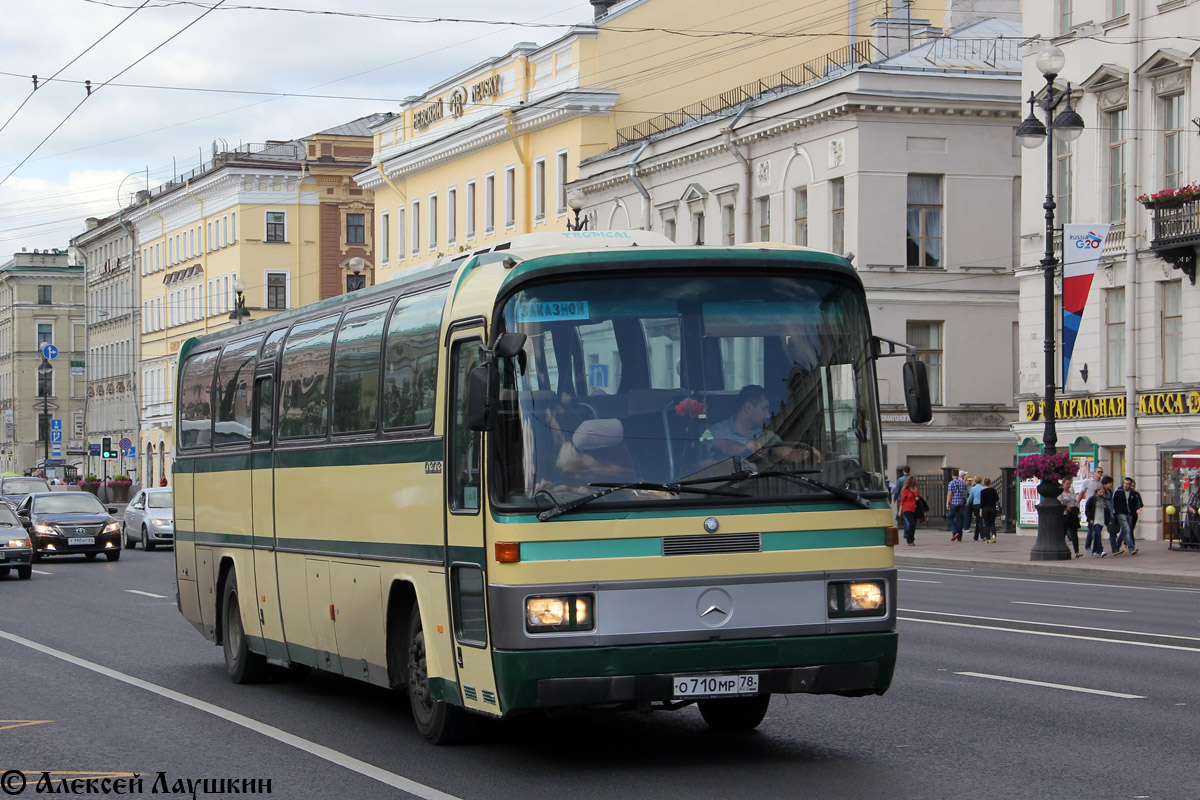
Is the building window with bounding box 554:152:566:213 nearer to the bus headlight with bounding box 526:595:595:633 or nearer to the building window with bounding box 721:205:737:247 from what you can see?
the building window with bounding box 721:205:737:247

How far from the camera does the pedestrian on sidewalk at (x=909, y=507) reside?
40.2 meters

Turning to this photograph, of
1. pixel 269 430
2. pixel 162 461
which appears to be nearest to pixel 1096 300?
pixel 269 430

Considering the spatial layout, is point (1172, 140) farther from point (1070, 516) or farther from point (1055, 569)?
point (1055, 569)

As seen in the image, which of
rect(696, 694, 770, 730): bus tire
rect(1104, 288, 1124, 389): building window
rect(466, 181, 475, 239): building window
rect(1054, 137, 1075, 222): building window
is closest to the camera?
rect(696, 694, 770, 730): bus tire

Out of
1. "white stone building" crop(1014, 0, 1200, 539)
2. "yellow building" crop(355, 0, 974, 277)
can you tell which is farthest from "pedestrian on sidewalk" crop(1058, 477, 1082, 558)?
"yellow building" crop(355, 0, 974, 277)

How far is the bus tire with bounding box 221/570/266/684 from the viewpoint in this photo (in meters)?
14.9

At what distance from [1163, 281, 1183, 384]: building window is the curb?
787 centimetres

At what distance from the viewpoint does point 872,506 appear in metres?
9.97

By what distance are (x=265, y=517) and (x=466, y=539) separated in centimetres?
453

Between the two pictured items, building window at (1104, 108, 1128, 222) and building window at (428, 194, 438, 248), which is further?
building window at (428, 194, 438, 248)

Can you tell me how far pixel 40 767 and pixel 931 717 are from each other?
539cm

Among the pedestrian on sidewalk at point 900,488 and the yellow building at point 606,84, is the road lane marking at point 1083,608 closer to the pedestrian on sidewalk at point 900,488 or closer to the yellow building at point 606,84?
the pedestrian on sidewalk at point 900,488

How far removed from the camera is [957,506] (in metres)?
41.0

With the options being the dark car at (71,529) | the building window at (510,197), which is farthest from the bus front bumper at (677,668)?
the building window at (510,197)
